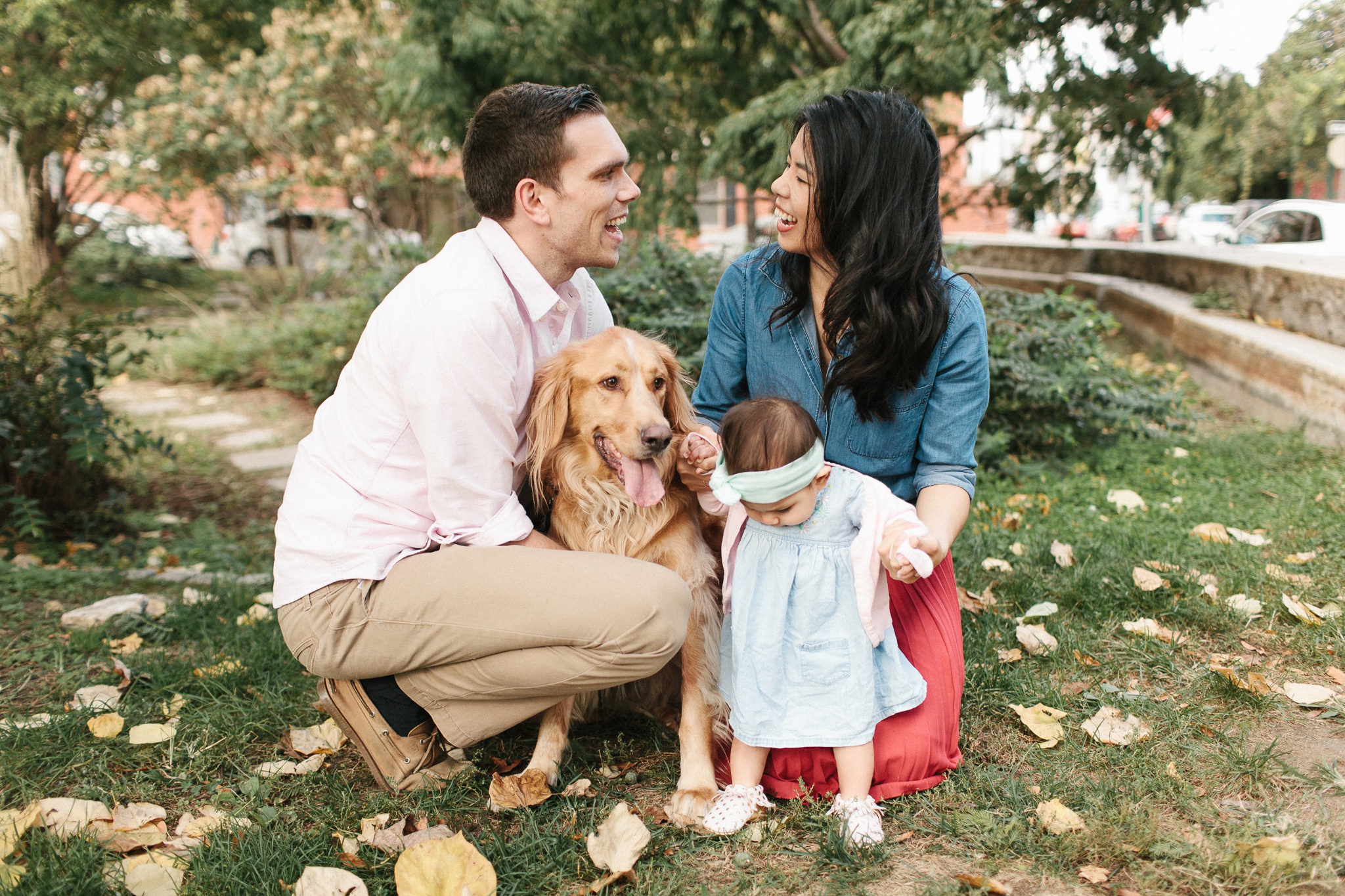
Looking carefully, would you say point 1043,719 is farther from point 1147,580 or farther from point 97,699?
point 97,699

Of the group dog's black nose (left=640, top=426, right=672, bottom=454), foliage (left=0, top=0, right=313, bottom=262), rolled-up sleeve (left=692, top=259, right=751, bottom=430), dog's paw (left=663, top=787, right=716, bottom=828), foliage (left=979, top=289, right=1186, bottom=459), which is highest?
foliage (left=0, top=0, right=313, bottom=262)

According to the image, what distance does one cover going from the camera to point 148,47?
14.8m

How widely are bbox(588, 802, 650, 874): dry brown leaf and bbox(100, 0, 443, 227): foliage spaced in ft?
23.5

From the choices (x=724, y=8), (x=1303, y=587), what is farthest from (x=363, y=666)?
(x=724, y=8)

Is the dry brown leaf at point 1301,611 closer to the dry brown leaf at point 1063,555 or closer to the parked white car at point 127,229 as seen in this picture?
the dry brown leaf at point 1063,555

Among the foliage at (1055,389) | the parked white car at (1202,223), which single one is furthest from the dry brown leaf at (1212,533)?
the parked white car at (1202,223)

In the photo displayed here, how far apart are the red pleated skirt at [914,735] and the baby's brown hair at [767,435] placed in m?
0.63

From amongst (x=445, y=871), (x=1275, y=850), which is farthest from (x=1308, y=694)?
(x=445, y=871)

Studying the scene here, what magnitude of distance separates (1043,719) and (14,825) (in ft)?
8.85

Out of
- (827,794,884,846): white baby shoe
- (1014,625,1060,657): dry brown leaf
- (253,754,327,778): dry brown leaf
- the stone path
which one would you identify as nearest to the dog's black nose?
(827,794,884,846): white baby shoe

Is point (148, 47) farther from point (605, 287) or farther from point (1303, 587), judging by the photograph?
point (1303, 587)

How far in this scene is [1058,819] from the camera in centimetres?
221

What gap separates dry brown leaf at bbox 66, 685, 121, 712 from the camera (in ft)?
9.75

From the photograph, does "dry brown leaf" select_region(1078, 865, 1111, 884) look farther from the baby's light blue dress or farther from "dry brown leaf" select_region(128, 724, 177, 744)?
"dry brown leaf" select_region(128, 724, 177, 744)
